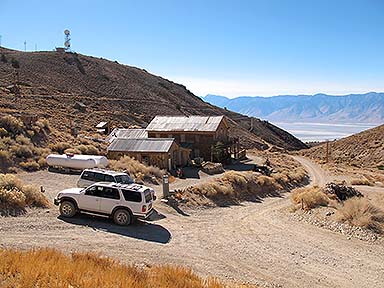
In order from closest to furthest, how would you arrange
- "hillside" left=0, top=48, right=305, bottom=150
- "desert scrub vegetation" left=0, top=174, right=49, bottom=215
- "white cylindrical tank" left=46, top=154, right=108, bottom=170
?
"desert scrub vegetation" left=0, top=174, right=49, bottom=215, "white cylindrical tank" left=46, top=154, right=108, bottom=170, "hillside" left=0, top=48, right=305, bottom=150

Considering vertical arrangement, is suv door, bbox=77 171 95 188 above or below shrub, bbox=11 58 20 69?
below

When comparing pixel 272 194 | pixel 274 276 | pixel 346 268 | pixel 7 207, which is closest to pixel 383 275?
pixel 346 268

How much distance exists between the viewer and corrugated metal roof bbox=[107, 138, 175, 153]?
3482 centimetres

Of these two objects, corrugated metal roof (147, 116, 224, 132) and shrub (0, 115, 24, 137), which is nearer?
shrub (0, 115, 24, 137)

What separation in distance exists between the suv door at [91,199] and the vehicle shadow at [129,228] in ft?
1.75

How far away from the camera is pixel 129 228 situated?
16.2 meters

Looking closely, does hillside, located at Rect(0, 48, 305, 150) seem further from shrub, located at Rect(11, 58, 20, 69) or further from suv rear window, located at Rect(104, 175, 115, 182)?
suv rear window, located at Rect(104, 175, 115, 182)

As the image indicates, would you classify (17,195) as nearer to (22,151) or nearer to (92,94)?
(22,151)

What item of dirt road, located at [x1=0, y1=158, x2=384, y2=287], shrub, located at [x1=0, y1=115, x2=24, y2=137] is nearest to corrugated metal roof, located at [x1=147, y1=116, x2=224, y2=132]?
shrub, located at [x1=0, y1=115, x2=24, y2=137]

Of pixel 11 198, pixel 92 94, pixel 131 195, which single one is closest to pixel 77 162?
pixel 11 198

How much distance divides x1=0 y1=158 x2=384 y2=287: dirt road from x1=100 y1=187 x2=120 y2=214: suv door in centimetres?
61

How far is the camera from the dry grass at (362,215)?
19531mm

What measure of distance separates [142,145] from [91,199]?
19.3 metres

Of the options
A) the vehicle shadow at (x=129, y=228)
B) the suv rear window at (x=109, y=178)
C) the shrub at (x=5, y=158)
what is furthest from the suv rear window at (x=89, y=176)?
the shrub at (x=5, y=158)
